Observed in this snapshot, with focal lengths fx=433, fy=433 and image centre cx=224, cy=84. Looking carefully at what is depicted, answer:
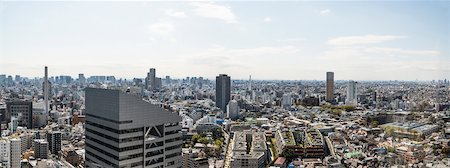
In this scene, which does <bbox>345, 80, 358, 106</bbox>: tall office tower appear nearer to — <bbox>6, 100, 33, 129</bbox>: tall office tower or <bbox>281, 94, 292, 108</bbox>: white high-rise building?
<bbox>281, 94, 292, 108</bbox>: white high-rise building

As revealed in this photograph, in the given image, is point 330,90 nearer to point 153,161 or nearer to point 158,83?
point 158,83

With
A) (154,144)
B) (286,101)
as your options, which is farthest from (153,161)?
(286,101)

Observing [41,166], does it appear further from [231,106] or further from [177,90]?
[177,90]

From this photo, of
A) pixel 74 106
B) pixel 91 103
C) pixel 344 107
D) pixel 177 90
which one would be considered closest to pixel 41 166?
pixel 91 103

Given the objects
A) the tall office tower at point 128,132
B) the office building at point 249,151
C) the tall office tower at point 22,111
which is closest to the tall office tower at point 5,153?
the tall office tower at point 128,132

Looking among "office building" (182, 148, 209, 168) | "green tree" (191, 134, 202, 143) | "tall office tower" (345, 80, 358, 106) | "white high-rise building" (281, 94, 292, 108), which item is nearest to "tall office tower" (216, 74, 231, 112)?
"white high-rise building" (281, 94, 292, 108)

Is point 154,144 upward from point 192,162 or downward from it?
upward

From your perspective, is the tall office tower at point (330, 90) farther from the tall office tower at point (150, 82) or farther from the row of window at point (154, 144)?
the row of window at point (154, 144)

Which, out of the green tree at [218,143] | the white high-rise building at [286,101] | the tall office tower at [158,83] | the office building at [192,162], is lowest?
the green tree at [218,143]
